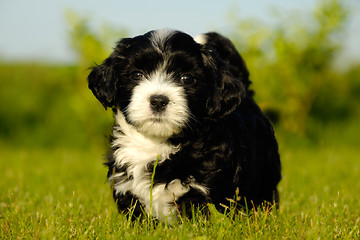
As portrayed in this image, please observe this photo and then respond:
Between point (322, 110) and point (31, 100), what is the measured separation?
26.4 ft

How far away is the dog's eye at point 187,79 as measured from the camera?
3.09 m

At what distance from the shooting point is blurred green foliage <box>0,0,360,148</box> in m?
9.99

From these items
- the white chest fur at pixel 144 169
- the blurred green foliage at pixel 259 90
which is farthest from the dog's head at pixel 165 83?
the blurred green foliage at pixel 259 90

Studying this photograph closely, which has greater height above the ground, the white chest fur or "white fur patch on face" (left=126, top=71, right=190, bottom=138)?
"white fur patch on face" (left=126, top=71, right=190, bottom=138)

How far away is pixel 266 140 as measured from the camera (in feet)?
13.0

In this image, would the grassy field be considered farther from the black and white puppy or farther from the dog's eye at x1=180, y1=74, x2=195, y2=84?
the dog's eye at x1=180, y1=74, x2=195, y2=84

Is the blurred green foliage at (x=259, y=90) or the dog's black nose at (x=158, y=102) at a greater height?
the dog's black nose at (x=158, y=102)

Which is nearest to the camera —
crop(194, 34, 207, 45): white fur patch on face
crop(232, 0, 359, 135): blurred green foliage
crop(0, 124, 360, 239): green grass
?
crop(0, 124, 360, 239): green grass

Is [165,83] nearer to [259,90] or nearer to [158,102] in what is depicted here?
[158,102]

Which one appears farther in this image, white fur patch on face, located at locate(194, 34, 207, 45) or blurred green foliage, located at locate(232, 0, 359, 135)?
blurred green foliage, located at locate(232, 0, 359, 135)

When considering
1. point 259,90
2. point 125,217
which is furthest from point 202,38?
point 259,90

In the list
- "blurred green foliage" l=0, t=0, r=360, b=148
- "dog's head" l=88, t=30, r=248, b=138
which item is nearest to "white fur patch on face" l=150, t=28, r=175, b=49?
"dog's head" l=88, t=30, r=248, b=138

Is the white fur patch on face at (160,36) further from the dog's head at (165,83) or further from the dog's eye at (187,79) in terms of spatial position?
the dog's eye at (187,79)

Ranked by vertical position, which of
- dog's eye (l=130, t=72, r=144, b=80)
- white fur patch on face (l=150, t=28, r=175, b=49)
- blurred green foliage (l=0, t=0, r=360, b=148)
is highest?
white fur patch on face (l=150, t=28, r=175, b=49)
